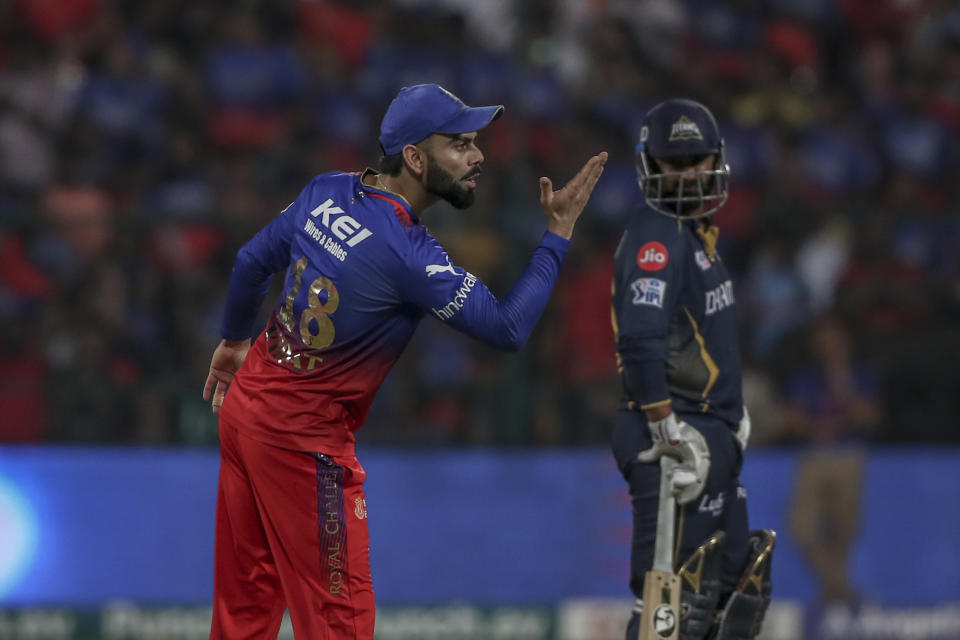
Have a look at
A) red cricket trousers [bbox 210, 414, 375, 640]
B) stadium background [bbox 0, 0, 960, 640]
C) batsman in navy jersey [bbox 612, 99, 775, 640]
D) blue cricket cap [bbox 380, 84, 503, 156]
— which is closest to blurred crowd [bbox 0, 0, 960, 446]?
stadium background [bbox 0, 0, 960, 640]

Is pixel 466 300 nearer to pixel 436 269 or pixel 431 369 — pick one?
pixel 436 269

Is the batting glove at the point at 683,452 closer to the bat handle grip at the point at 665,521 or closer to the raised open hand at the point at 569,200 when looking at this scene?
the bat handle grip at the point at 665,521

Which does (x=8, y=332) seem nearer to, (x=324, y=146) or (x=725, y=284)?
(x=324, y=146)

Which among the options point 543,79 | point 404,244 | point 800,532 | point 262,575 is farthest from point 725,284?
point 543,79

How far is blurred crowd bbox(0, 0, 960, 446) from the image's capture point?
8.75 metres

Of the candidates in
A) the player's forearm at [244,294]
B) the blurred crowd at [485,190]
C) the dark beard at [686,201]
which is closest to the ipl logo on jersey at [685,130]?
the dark beard at [686,201]

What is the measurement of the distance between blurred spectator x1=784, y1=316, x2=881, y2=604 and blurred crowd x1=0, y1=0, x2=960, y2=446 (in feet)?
0.08

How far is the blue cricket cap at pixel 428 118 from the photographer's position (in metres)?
5.10

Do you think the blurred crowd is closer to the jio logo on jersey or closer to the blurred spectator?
the blurred spectator

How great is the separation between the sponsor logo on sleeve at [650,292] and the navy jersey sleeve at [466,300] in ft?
2.73

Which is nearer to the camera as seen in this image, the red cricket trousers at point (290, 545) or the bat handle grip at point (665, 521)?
the red cricket trousers at point (290, 545)

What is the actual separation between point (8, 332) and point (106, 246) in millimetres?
741

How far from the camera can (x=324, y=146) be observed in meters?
10.6

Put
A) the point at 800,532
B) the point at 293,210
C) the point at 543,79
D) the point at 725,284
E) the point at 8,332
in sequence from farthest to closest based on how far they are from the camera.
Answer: the point at 543,79, the point at 800,532, the point at 8,332, the point at 725,284, the point at 293,210
